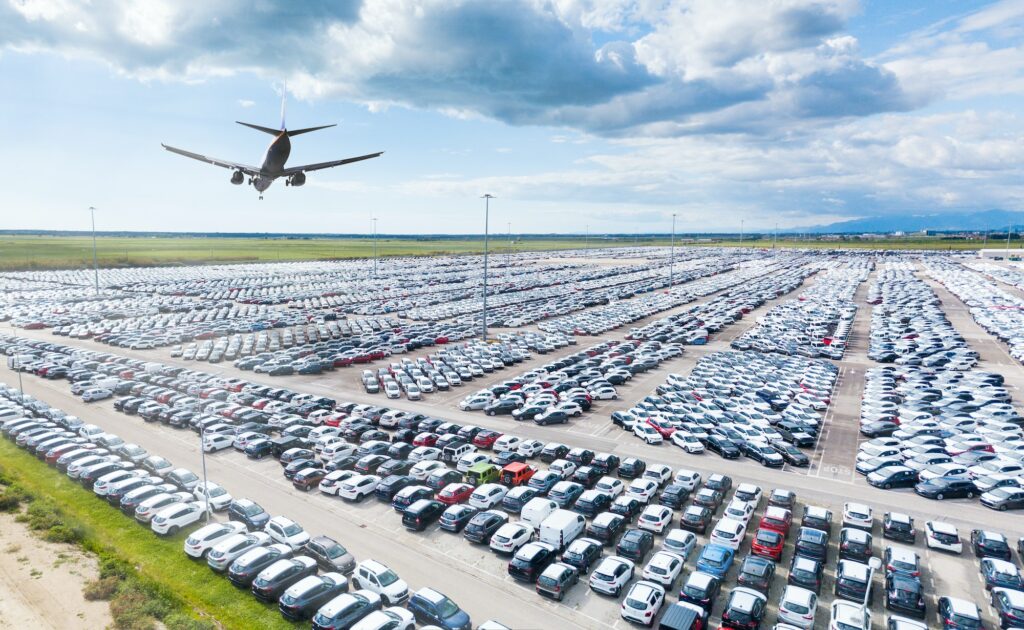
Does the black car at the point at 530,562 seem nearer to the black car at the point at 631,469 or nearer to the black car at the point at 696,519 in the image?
the black car at the point at 696,519

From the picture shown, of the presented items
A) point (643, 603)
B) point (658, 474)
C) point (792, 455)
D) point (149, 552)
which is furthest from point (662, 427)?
point (149, 552)

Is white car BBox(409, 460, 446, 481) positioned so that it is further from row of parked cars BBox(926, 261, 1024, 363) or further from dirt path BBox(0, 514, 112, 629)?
row of parked cars BBox(926, 261, 1024, 363)

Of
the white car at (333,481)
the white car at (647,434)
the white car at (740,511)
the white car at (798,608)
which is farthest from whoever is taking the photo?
the white car at (647,434)

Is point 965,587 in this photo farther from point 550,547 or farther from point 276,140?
point 276,140

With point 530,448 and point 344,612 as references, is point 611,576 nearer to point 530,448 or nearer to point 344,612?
point 344,612

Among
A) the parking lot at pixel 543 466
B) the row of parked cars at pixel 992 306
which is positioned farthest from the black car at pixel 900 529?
the row of parked cars at pixel 992 306
